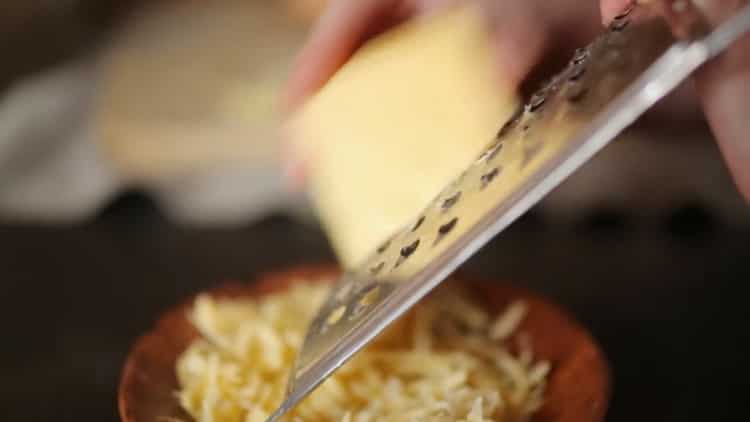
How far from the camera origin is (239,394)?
1.46 ft

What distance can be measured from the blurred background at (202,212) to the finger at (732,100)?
0.24m

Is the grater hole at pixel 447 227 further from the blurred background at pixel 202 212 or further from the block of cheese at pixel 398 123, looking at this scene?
the blurred background at pixel 202 212

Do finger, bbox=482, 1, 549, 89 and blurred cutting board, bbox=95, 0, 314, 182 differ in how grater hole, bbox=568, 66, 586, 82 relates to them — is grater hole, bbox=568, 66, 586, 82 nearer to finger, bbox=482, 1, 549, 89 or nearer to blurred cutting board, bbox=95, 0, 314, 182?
finger, bbox=482, 1, 549, 89

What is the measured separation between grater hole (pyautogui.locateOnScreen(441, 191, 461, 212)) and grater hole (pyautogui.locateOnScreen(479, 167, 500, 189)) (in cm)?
2

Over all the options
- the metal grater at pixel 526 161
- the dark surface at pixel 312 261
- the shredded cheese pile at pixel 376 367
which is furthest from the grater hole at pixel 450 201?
the dark surface at pixel 312 261

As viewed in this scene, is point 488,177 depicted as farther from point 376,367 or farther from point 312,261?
point 312,261

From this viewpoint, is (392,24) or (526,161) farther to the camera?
(392,24)

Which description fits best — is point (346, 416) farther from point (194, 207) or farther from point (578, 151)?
point (194, 207)

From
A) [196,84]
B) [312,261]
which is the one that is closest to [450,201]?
[312,261]

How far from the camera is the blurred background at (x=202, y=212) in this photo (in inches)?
23.7

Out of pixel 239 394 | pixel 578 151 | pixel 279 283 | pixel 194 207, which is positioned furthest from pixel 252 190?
pixel 578 151

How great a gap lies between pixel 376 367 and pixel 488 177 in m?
0.16

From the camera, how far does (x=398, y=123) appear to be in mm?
485

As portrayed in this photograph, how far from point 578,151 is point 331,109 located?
0.24m
